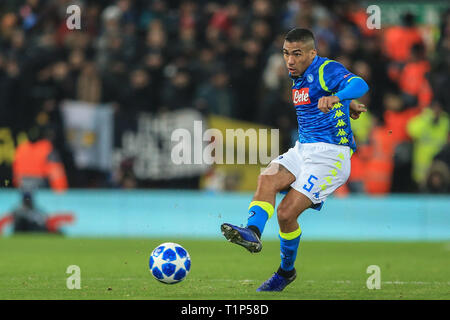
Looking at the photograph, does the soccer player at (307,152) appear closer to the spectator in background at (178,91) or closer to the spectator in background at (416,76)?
the spectator in background at (178,91)

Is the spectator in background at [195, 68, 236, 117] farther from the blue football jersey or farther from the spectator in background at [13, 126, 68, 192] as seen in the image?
the blue football jersey

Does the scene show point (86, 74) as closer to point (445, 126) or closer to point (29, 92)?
point (29, 92)

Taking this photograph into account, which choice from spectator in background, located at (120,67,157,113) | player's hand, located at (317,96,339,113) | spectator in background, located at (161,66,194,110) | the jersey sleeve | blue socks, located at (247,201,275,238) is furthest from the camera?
spectator in background, located at (120,67,157,113)

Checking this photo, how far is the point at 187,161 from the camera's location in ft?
47.4

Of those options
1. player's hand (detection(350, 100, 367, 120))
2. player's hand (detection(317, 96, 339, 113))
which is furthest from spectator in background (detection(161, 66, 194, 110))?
player's hand (detection(317, 96, 339, 113))

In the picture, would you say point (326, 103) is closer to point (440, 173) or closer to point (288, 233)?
point (288, 233)

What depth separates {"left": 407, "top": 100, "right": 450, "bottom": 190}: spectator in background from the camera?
1458 cm

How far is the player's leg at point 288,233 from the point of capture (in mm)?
7816

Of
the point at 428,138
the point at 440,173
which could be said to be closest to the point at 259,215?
the point at 440,173

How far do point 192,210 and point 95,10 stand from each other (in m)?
4.71

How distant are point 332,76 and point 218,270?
2.96 meters

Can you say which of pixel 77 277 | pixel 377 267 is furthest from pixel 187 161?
pixel 77 277

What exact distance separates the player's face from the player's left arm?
0.15 m

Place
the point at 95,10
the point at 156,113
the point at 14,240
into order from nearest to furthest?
the point at 14,240
the point at 156,113
the point at 95,10
